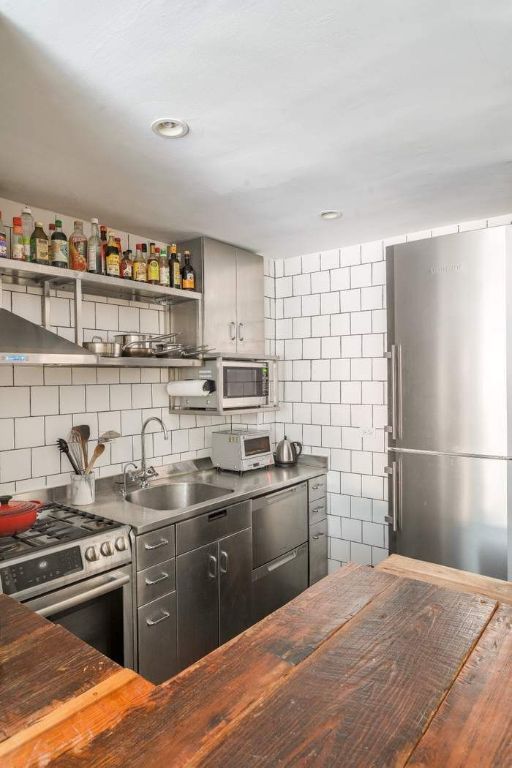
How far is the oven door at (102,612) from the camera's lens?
197 cm

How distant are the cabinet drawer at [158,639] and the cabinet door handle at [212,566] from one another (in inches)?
9.8

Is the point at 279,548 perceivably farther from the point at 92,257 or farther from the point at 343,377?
the point at 92,257

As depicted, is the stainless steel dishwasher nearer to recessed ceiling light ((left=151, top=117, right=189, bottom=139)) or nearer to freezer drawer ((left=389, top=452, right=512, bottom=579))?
freezer drawer ((left=389, top=452, right=512, bottom=579))

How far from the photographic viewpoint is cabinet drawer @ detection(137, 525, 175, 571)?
221cm

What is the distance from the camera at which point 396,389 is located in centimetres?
282

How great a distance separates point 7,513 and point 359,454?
2.24 meters

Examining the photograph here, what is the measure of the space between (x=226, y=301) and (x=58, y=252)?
118 cm

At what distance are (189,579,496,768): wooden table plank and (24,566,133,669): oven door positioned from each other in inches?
49.2

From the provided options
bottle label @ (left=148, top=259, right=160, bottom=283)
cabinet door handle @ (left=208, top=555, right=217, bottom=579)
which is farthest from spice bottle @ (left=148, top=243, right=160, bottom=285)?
cabinet door handle @ (left=208, top=555, right=217, bottom=579)

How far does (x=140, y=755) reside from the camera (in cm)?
77

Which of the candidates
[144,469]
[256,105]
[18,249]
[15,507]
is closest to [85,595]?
[15,507]

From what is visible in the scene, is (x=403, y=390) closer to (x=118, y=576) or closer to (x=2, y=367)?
(x=118, y=576)

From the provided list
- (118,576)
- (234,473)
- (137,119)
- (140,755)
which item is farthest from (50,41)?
(234,473)

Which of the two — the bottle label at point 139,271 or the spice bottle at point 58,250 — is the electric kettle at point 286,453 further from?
the spice bottle at point 58,250
